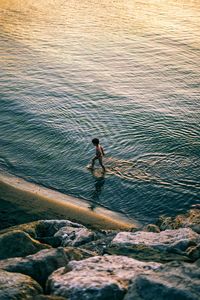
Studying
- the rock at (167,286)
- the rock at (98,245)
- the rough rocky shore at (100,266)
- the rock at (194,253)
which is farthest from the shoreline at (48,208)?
the rock at (167,286)

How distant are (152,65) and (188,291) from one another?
29.2 metres

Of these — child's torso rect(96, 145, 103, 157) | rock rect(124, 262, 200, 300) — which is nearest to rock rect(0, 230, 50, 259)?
rock rect(124, 262, 200, 300)

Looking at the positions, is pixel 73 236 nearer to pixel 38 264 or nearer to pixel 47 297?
pixel 38 264

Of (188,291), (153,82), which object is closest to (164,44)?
(153,82)

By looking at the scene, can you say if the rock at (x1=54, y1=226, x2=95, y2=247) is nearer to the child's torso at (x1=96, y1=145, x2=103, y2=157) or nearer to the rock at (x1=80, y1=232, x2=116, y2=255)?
the rock at (x1=80, y1=232, x2=116, y2=255)

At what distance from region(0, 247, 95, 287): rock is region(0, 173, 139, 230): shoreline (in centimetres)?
634

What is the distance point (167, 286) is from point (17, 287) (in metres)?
3.40

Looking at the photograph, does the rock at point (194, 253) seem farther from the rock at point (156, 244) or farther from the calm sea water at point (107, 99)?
the calm sea water at point (107, 99)

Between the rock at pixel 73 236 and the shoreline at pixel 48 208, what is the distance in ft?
10.2

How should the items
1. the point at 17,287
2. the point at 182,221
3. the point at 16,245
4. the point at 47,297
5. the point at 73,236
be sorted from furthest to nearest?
the point at 182,221 → the point at 73,236 → the point at 16,245 → the point at 17,287 → the point at 47,297

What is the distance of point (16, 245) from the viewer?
14875 millimetres

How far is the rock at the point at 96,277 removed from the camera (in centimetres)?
1143

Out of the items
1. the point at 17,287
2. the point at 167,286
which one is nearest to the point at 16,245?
the point at 17,287

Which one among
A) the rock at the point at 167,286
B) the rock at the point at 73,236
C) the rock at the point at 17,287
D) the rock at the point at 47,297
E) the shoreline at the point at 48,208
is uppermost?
the rock at the point at 167,286
